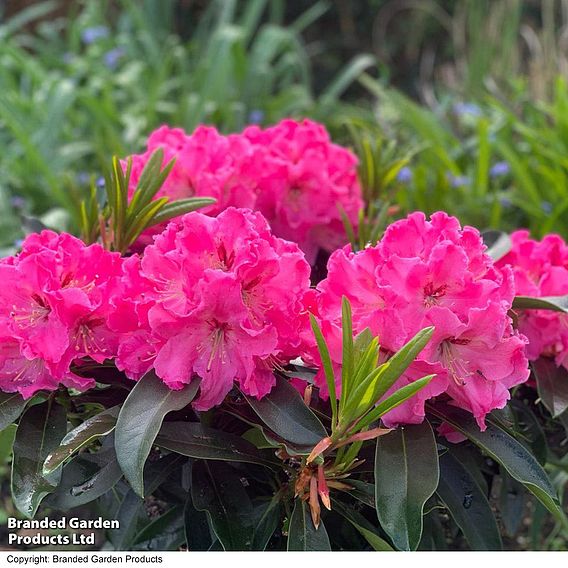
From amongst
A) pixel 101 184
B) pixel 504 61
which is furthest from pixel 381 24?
pixel 101 184

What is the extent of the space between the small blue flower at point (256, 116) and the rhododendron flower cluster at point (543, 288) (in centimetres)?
251

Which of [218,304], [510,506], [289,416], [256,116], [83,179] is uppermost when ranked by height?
[218,304]

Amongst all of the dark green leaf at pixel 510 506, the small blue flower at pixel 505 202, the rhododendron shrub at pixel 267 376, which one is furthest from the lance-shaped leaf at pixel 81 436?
the small blue flower at pixel 505 202

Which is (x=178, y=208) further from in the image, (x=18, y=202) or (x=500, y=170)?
(x=18, y=202)

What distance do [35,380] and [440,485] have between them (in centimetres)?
49

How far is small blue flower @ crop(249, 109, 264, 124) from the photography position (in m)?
3.62

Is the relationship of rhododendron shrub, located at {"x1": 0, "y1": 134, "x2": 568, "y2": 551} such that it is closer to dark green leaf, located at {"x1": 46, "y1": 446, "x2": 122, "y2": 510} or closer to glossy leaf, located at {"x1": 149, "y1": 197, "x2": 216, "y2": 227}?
dark green leaf, located at {"x1": 46, "y1": 446, "x2": 122, "y2": 510}

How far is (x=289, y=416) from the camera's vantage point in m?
0.90

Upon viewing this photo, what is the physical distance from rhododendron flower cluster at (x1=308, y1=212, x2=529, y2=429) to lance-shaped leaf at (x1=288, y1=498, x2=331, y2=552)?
14 centimetres

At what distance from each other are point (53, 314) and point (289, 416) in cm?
28

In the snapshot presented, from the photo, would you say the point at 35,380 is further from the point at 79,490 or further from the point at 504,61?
the point at 504,61

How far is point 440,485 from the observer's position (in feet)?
3.32

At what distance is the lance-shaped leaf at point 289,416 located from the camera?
0.88m

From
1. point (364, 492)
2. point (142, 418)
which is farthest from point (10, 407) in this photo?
point (364, 492)
